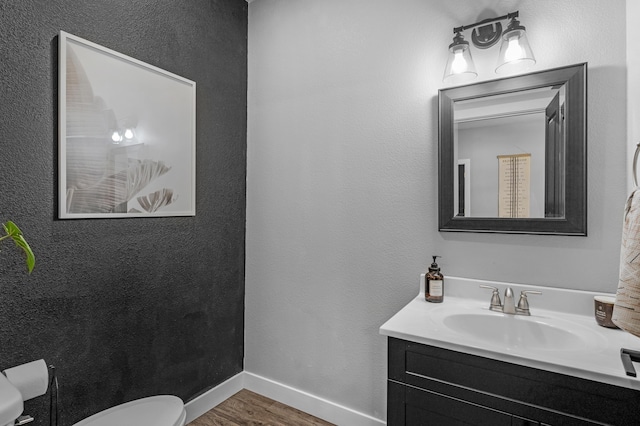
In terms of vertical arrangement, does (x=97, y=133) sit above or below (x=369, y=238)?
above

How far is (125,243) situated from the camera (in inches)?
69.4

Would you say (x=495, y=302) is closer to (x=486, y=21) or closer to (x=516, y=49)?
(x=516, y=49)

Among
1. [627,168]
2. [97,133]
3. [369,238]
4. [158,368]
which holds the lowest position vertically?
[158,368]

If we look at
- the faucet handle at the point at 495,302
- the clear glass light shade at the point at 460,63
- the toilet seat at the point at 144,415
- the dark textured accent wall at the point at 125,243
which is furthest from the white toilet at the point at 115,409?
the clear glass light shade at the point at 460,63

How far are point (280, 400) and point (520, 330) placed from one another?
1557mm

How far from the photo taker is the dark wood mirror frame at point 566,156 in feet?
4.85

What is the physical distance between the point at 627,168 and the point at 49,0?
2445 millimetres

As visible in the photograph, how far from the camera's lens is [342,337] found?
6.88ft

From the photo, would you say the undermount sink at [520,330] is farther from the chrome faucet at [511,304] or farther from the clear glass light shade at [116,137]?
the clear glass light shade at [116,137]

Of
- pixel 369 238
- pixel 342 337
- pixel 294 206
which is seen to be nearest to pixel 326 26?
pixel 294 206

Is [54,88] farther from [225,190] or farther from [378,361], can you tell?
[378,361]

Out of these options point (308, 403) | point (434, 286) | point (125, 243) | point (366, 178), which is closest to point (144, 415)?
point (125, 243)

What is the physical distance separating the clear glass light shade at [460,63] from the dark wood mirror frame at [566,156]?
0.22ft

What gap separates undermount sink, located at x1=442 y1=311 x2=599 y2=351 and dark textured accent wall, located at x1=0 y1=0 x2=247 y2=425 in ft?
4.79
